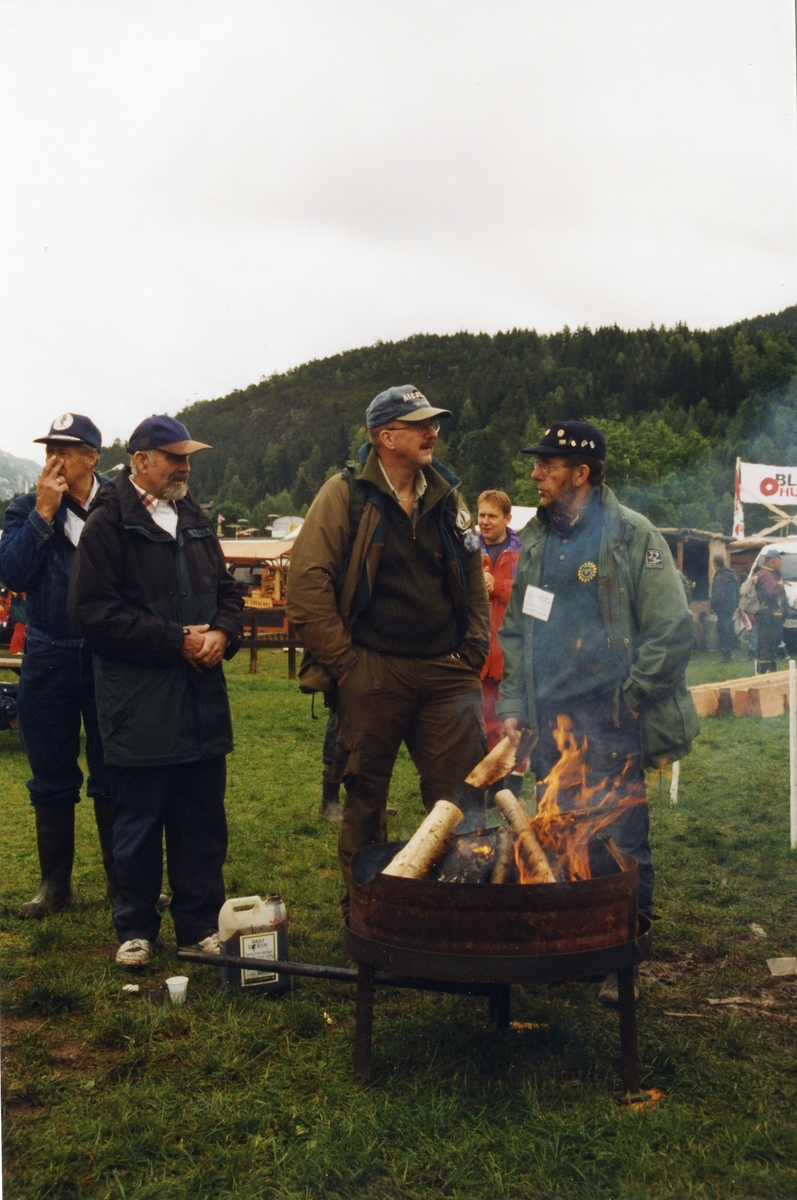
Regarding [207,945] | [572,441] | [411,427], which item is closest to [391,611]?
[411,427]

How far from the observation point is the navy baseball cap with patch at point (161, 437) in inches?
166

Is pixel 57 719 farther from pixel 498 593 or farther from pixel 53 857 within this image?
pixel 498 593

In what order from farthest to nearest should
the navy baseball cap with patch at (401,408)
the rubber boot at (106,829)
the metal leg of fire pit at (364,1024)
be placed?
the rubber boot at (106,829) → the navy baseball cap with patch at (401,408) → the metal leg of fire pit at (364,1024)

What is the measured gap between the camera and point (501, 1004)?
3.50 meters

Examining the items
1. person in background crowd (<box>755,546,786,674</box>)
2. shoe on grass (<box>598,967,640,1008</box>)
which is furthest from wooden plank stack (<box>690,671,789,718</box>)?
shoe on grass (<box>598,967,640,1008</box>)

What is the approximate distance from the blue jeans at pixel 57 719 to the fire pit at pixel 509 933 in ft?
6.88

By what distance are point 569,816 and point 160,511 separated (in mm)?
2143

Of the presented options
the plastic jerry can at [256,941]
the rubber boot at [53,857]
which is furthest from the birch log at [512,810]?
the rubber boot at [53,857]

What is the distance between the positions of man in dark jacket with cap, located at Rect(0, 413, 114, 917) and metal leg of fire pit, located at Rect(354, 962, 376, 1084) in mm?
2094

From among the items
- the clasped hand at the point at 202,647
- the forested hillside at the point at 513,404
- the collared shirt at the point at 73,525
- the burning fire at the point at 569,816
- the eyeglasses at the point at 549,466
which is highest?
the forested hillside at the point at 513,404

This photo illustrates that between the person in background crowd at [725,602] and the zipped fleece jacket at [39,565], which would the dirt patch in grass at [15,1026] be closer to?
the zipped fleece jacket at [39,565]

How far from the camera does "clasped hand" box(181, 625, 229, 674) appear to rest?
4.14 meters

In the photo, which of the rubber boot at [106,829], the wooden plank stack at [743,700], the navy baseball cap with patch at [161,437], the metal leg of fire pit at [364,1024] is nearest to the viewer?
the metal leg of fire pit at [364,1024]

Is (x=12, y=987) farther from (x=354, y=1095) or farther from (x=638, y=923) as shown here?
(x=638, y=923)
